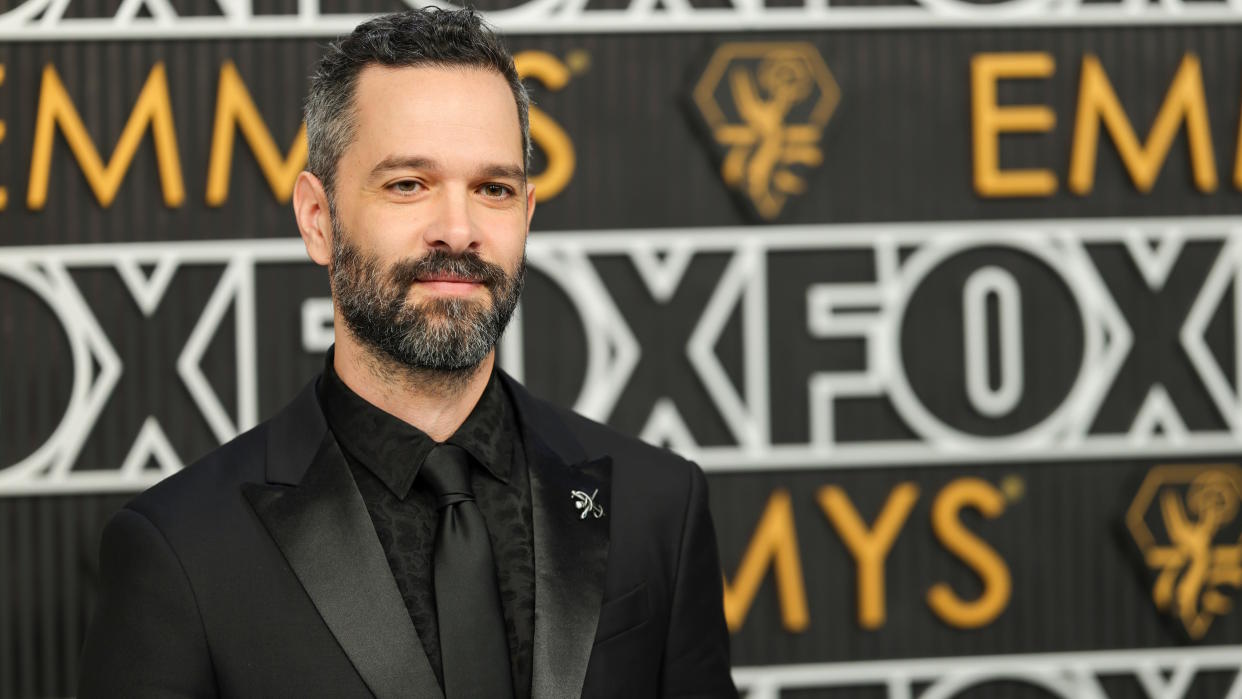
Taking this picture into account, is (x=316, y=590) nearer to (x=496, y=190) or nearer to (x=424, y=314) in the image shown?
(x=424, y=314)

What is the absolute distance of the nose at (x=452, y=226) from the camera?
1705 mm

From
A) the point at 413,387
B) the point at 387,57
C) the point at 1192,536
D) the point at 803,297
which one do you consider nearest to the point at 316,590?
the point at 413,387

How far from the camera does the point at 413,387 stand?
180cm

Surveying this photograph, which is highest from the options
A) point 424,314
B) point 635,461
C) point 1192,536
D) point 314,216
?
point 314,216

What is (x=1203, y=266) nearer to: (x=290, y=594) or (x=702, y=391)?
(x=702, y=391)

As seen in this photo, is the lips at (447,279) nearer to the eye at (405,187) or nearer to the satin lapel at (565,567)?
the eye at (405,187)

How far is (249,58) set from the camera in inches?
177

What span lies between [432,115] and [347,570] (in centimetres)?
60

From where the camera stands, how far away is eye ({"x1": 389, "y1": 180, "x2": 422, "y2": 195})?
1.74 metres

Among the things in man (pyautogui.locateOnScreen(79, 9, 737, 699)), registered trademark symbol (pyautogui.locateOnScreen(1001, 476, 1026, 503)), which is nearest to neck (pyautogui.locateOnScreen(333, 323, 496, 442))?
man (pyautogui.locateOnScreen(79, 9, 737, 699))

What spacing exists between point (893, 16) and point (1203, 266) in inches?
56.5

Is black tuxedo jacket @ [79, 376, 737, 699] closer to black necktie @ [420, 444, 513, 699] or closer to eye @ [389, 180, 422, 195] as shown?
black necktie @ [420, 444, 513, 699]

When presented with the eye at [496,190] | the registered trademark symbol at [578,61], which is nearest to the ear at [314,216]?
the eye at [496,190]

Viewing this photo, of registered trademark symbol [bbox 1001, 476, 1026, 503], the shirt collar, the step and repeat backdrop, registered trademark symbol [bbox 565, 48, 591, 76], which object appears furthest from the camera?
registered trademark symbol [bbox 1001, 476, 1026, 503]
